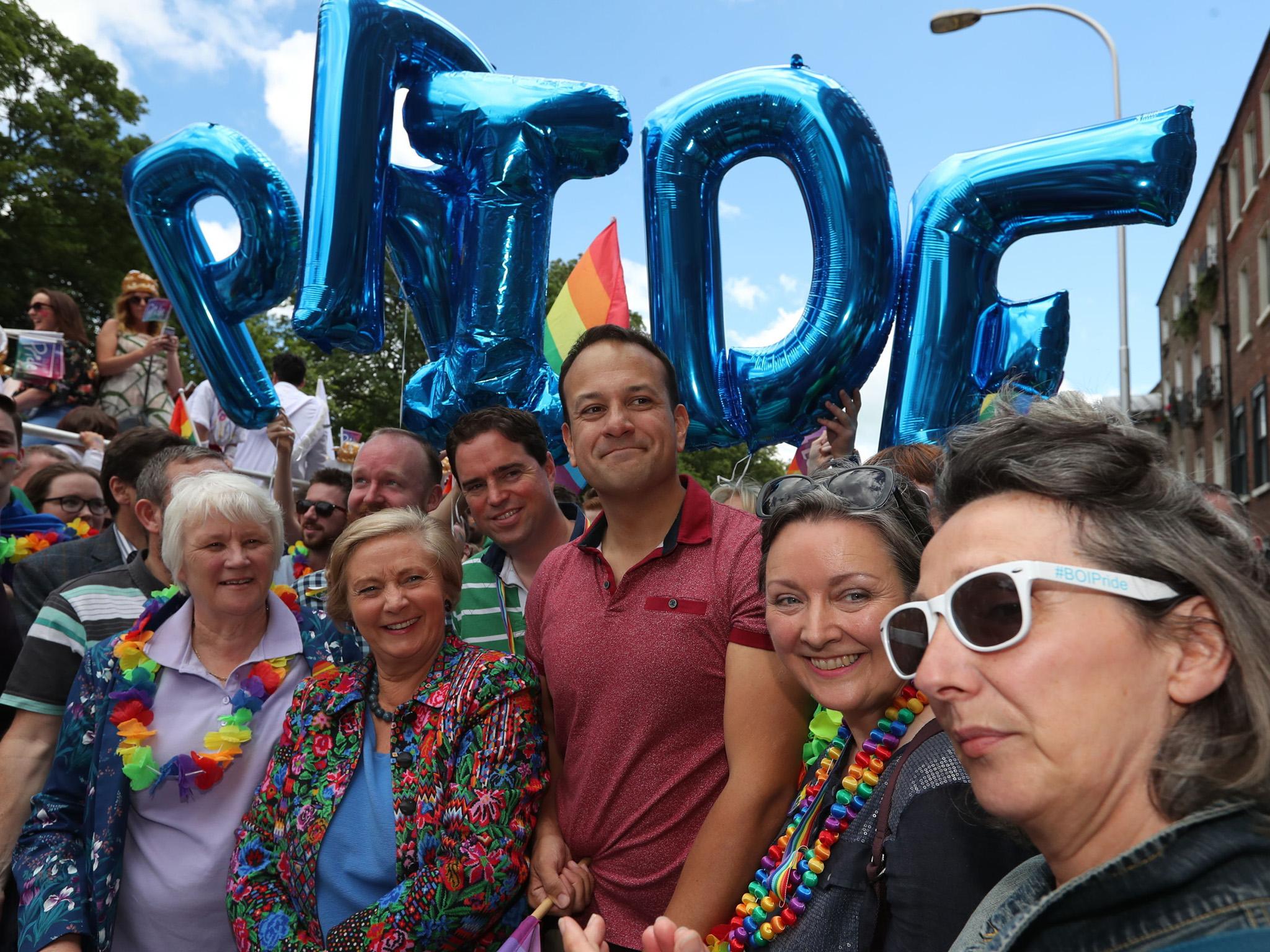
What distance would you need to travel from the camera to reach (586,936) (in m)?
1.70

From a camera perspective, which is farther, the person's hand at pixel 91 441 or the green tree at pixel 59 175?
the green tree at pixel 59 175

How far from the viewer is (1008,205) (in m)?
3.28

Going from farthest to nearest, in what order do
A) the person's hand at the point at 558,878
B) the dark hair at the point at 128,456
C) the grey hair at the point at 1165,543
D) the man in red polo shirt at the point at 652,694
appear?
the dark hair at the point at 128,456 → the person's hand at the point at 558,878 → the man in red polo shirt at the point at 652,694 → the grey hair at the point at 1165,543

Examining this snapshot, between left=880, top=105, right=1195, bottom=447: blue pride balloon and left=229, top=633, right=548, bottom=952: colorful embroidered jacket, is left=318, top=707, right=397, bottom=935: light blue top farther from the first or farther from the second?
left=880, top=105, right=1195, bottom=447: blue pride balloon

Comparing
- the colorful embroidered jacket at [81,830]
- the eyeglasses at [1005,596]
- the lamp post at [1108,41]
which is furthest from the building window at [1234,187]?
the eyeglasses at [1005,596]

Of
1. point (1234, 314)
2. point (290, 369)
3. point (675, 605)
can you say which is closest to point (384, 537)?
point (675, 605)

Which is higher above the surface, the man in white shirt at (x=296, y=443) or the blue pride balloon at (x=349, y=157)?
the blue pride balloon at (x=349, y=157)

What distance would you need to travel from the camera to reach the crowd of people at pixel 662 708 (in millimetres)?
1093

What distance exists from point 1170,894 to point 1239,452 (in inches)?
1095

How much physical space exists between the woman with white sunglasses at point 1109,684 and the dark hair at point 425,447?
116 inches

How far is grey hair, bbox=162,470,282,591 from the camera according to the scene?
2.79 metres

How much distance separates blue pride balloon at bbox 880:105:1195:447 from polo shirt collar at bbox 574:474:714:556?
969 millimetres

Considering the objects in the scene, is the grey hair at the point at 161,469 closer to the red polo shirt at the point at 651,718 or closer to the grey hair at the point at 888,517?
the red polo shirt at the point at 651,718

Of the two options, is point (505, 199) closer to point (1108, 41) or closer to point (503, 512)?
point (503, 512)
